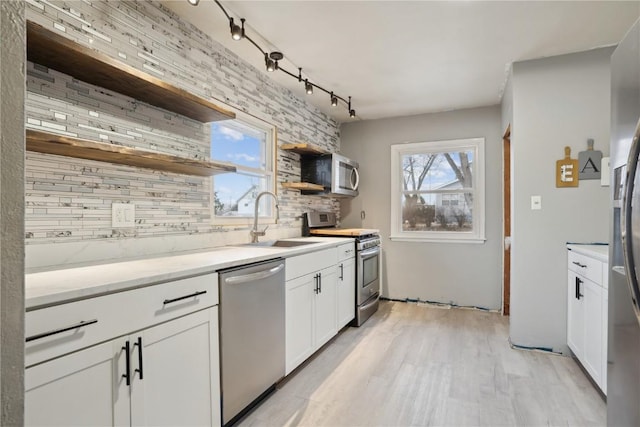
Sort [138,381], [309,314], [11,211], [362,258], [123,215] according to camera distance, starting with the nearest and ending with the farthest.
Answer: [11,211] < [138,381] < [123,215] < [309,314] < [362,258]

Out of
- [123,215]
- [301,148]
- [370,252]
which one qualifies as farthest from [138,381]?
[370,252]

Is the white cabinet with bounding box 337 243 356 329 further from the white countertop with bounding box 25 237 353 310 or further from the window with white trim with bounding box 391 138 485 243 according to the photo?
the white countertop with bounding box 25 237 353 310

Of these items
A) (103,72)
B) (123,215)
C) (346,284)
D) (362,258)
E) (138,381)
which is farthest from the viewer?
(362,258)

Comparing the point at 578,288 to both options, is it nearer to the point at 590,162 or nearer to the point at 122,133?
the point at 590,162

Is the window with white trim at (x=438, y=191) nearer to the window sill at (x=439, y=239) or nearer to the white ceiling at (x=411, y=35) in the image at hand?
the window sill at (x=439, y=239)

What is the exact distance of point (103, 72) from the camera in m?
1.51

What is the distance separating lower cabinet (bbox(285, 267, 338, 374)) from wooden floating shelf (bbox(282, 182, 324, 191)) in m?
0.86

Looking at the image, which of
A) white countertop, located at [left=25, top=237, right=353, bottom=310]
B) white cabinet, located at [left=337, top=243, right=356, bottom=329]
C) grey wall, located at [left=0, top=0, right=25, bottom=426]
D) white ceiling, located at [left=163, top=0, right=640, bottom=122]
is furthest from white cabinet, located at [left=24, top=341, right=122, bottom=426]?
white cabinet, located at [left=337, top=243, right=356, bottom=329]

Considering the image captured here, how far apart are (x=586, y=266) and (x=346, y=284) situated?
180 cm

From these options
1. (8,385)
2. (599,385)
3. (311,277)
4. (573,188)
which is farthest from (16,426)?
(573,188)

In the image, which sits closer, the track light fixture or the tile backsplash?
the tile backsplash

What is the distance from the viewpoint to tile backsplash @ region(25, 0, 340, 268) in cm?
146

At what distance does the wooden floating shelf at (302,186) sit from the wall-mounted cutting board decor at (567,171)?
6.71 ft

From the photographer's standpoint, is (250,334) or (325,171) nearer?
(250,334)
